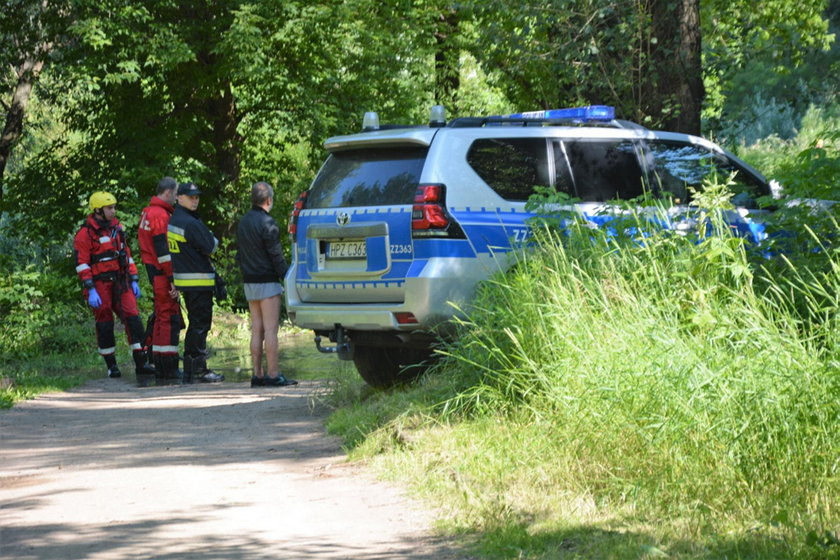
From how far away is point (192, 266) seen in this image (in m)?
13.9

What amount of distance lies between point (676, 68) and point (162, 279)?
19.4 feet

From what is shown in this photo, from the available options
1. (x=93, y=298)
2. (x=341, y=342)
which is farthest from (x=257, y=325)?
(x=341, y=342)

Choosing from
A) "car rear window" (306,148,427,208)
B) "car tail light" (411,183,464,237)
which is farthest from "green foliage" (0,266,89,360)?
"car tail light" (411,183,464,237)

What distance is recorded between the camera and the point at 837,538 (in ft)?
16.2

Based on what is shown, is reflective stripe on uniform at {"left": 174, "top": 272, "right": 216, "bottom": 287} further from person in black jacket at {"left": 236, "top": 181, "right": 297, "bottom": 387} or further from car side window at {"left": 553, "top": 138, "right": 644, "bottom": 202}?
car side window at {"left": 553, "top": 138, "right": 644, "bottom": 202}

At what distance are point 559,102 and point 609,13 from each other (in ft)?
17.4

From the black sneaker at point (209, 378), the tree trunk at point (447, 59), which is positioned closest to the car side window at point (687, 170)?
the black sneaker at point (209, 378)

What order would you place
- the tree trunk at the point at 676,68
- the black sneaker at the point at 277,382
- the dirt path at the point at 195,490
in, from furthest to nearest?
the tree trunk at the point at 676,68 → the black sneaker at the point at 277,382 → the dirt path at the point at 195,490

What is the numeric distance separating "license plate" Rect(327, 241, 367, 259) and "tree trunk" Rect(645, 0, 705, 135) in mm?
5198

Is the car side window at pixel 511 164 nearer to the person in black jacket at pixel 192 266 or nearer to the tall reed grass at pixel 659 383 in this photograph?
the tall reed grass at pixel 659 383

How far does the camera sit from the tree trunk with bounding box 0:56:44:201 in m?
24.3

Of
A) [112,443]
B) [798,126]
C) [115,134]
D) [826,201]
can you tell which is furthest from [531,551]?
[798,126]

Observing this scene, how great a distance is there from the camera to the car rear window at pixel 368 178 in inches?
380

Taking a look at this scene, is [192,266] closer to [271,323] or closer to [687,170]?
[271,323]
